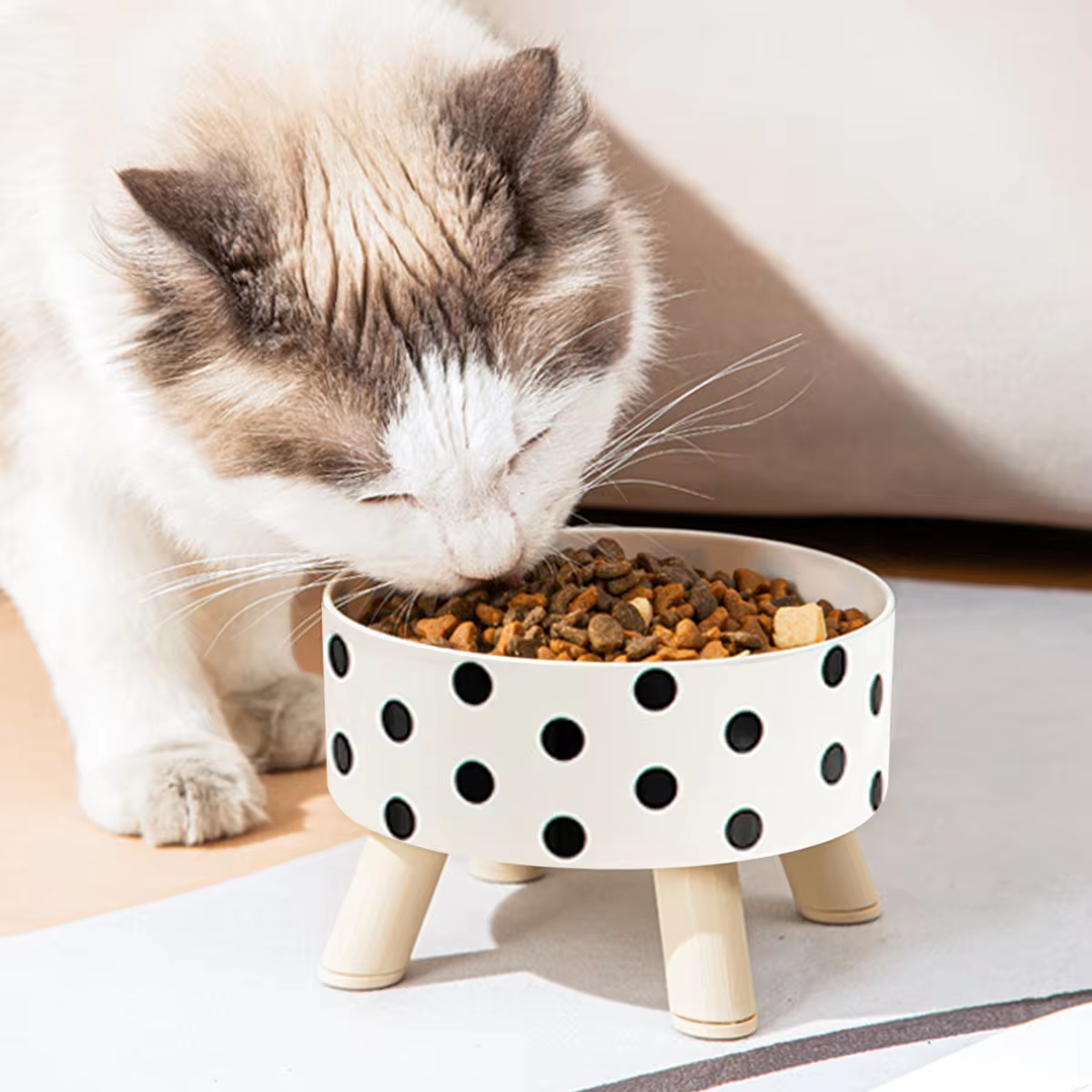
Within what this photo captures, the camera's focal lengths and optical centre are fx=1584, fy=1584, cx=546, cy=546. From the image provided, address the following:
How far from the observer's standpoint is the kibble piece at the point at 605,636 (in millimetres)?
913

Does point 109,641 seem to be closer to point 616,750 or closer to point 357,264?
point 357,264

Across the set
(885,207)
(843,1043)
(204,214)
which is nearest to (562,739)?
(843,1043)

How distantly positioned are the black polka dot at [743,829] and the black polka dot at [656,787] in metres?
0.04

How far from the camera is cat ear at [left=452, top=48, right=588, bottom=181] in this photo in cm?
100

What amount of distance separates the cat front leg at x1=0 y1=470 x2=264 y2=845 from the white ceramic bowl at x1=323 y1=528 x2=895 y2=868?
37 cm

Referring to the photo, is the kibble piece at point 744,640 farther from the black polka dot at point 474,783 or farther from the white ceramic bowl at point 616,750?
the black polka dot at point 474,783

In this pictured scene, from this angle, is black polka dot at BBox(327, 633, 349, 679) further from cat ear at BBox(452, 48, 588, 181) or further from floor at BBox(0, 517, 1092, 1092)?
cat ear at BBox(452, 48, 588, 181)

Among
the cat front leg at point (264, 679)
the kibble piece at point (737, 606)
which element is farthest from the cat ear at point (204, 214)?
the cat front leg at point (264, 679)

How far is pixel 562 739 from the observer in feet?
2.84

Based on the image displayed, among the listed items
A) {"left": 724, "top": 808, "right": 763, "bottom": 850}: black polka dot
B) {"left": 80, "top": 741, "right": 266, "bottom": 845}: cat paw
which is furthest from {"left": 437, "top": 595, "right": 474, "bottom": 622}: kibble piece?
{"left": 80, "top": 741, "right": 266, "bottom": 845}: cat paw

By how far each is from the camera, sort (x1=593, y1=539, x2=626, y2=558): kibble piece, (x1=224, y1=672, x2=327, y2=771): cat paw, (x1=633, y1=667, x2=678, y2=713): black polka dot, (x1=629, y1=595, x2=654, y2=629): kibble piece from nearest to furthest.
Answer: (x1=633, y1=667, x2=678, y2=713): black polka dot < (x1=629, y1=595, x2=654, y2=629): kibble piece < (x1=593, y1=539, x2=626, y2=558): kibble piece < (x1=224, y1=672, x2=327, y2=771): cat paw

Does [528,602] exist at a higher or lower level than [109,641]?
higher

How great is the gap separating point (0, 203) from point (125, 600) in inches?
12.8

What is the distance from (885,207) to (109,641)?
950 mm
